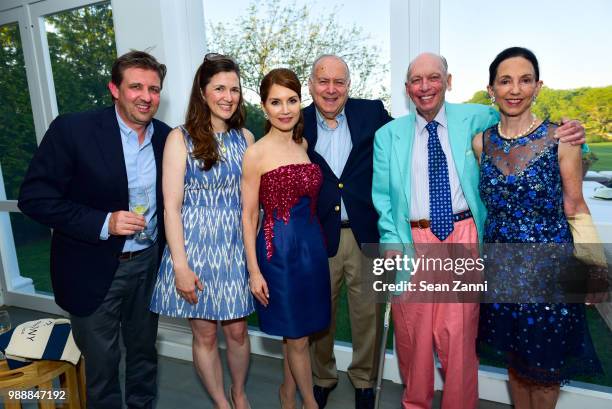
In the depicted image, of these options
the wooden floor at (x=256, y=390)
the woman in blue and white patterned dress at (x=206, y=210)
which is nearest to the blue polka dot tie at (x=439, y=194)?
the woman in blue and white patterned dress at (x=206, y=210)

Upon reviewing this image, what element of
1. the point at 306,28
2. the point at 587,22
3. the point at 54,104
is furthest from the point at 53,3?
the point at 587,22

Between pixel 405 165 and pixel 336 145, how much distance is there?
0.43 m

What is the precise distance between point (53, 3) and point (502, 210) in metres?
3.66

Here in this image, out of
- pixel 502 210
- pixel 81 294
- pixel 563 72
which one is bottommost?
pixel 81 294

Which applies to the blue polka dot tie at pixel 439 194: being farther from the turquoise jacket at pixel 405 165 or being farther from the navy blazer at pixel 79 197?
the navy blazer at pixel 79 197

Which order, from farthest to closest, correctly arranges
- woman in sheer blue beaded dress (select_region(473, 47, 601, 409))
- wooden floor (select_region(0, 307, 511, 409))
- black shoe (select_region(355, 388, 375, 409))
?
wooden floor (select_region(0, 307, 511, 409))
black shoe (select_region(355, 388, 375, 409))
woman in sheer blue beaded dress (select_region(473, 47, 601, 409))

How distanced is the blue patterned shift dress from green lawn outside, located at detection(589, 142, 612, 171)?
1.89 m

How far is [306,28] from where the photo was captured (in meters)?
3.30

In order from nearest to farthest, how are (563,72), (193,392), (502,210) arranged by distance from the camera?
(502,210) → (563,72) → (193,392)

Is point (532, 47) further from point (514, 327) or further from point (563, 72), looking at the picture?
point (514, 327)

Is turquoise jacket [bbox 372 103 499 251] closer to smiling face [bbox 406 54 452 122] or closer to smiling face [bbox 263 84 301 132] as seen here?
smiling face [bbox 406 54 452 122]

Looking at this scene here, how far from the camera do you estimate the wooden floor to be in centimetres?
266

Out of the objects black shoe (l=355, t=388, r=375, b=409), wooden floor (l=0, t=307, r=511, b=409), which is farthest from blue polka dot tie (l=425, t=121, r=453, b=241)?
wooden floor (l=0, t=307, r=511, b=409)

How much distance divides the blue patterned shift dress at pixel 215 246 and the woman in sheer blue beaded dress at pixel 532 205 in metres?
1.13
